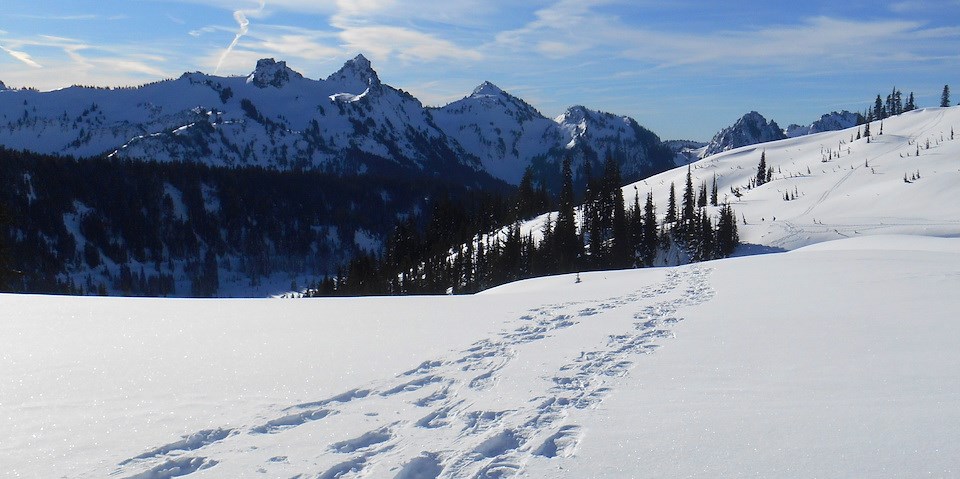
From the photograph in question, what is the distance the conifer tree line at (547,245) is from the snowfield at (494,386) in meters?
50.4

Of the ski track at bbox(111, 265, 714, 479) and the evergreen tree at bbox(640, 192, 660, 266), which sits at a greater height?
the evergreen tree at bbox(640, 192, 660, 266)

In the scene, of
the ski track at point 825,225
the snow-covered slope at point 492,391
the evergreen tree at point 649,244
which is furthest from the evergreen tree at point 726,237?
the snow-covered slope at point 492,391

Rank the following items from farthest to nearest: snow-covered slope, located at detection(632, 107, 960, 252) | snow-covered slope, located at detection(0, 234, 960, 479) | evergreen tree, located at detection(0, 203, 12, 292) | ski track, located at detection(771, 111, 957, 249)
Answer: snow-covered slope, located at detection(632, 107, 960, 252), ski track, located at detection(771, 111, 957, 249), evergreen tree, located at detection(0, 203, 12, 292), snow-covered slope, located at detection(0, 234, 960, 479)

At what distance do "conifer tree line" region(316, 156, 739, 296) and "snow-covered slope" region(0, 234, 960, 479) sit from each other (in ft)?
173

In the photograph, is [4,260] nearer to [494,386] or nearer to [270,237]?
[494,386]

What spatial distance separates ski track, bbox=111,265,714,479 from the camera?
18.9ft

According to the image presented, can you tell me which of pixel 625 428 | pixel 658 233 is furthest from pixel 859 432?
pixel 658 233

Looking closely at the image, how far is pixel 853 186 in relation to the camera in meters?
85.9

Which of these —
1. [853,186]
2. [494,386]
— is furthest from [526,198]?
[494,386]

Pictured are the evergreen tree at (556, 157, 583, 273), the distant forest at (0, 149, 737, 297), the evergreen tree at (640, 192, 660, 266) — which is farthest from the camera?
the evergreen tree at (640, 192, 660, 266)

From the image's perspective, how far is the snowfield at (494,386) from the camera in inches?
224

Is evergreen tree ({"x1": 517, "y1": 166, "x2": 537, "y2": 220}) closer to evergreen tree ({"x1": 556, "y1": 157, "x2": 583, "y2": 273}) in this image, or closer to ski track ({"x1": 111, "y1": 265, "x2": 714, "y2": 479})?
evergreen tree ({"x1": 556, "y1": 157, "x2": 583, "y2": 273})

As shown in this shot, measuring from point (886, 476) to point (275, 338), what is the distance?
10.0 meters

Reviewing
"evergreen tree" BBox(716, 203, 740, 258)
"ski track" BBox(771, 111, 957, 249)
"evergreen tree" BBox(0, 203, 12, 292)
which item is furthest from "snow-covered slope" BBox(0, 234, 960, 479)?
"ski track" BBox(771, 111, 957, 249)
